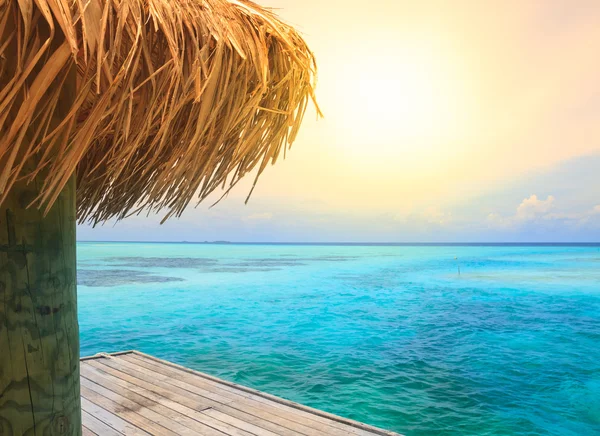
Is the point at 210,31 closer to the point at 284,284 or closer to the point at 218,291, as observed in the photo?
the point at 218,291

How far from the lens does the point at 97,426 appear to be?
9.75 feet

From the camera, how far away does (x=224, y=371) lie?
25.2 feet

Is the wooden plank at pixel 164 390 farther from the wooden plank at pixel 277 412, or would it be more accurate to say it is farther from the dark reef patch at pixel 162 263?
the dark reef patch at pixel 162 263

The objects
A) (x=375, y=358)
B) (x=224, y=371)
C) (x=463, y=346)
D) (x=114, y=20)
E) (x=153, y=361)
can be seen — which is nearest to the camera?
(x=114, y=20)

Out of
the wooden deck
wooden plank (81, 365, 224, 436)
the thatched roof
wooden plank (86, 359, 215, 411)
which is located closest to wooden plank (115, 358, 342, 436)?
the wooden deck

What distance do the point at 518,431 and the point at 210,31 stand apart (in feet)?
18.9

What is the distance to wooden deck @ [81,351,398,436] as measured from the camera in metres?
2.88

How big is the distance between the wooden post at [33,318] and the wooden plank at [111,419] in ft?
5.19

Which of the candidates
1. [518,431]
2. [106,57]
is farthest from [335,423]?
[518,431]

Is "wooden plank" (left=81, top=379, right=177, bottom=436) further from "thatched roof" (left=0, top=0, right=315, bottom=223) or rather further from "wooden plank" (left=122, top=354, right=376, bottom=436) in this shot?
"thatched roof" (left=0, top=0, right=315, bottom=223)

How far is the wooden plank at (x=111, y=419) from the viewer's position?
2.89m

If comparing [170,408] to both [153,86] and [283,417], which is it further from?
[153,86]

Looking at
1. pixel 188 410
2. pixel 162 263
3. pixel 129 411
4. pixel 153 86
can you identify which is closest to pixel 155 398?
pixel 129 411

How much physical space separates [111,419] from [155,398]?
470 mm
